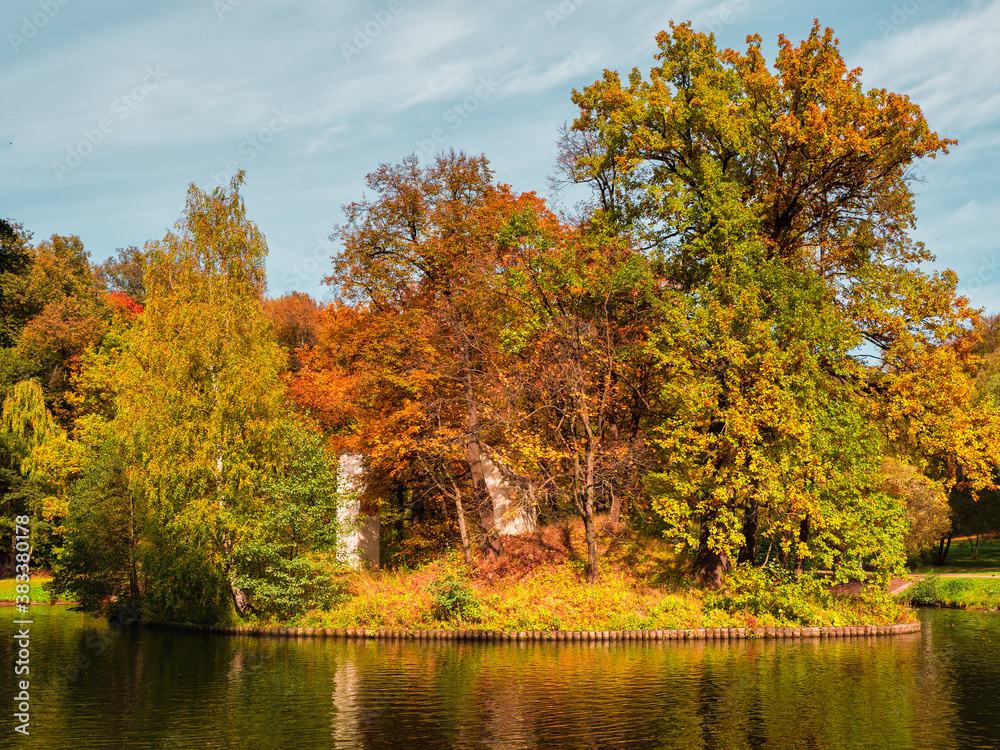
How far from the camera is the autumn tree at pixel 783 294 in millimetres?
29672

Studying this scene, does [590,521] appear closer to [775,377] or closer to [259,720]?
[775,377]

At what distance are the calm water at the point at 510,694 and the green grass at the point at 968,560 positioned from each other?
99.2 feet

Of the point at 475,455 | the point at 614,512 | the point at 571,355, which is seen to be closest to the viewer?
the point at 571,355

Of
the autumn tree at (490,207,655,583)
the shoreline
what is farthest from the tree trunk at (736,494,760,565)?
the autumn tree at (490,207,655,583)

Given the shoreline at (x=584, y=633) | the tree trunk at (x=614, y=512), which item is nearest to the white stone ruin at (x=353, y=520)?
the shoreline at (x=584, y=633)

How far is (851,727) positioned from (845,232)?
2289 cm

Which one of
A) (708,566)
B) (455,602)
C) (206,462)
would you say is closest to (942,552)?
(708,566)

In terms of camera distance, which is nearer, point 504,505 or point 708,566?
point 708,566

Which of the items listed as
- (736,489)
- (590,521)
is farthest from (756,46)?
(590,521)

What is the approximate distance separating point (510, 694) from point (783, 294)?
1848cm

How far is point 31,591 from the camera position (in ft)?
150

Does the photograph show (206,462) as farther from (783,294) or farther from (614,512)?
(783,294)

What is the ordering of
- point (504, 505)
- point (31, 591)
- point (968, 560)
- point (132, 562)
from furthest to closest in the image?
point (968, 560) < point (31, 591) < point (504, 505) < point (132, 562)

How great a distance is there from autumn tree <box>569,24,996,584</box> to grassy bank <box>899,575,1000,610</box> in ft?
Result: 36.1
